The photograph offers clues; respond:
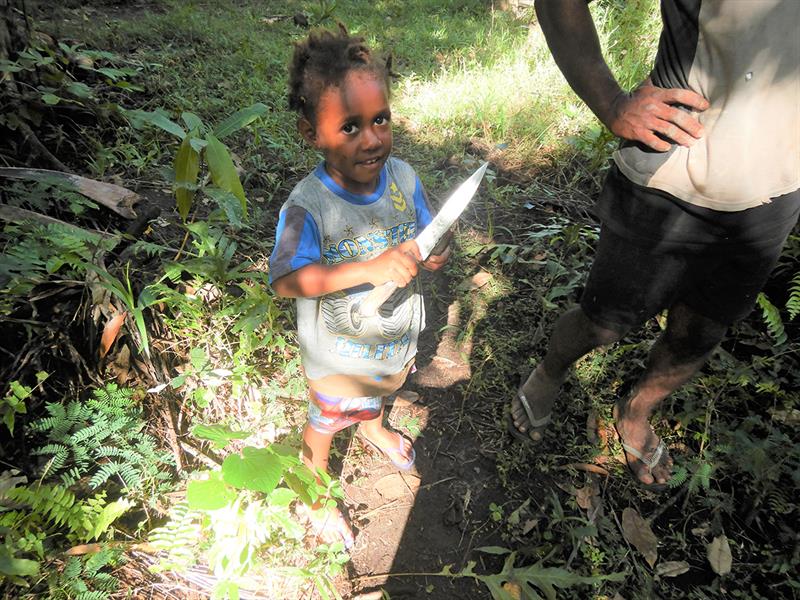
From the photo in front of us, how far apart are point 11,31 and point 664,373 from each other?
13.3 feet

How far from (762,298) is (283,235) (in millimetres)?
2302

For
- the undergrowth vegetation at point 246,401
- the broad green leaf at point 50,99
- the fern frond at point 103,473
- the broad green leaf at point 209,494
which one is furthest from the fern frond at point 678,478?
the broad green leaf at point 50,99

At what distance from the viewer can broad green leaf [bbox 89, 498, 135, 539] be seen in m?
1.55

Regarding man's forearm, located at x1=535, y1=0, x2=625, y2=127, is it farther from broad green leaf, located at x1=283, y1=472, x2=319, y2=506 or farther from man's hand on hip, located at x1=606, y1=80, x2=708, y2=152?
broad green leaf, located at x1=283, y1=472, x2=319, y2=506

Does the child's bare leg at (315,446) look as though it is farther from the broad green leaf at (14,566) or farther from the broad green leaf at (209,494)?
the broad green leaf at (14,566)

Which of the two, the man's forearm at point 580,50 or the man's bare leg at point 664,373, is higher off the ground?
the man's forearm at point 580,50

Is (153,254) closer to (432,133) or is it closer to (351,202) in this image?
(351,202)

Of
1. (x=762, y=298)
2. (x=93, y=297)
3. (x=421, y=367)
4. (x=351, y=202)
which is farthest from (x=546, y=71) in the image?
(x=93, y=297)

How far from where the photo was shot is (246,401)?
220 cm

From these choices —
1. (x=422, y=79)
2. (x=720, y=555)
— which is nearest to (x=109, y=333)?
(x=720, y=555)

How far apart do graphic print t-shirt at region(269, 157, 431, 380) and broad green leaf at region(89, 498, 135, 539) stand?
765mm

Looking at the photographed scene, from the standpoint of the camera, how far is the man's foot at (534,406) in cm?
218

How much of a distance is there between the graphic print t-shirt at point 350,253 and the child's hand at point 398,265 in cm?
23

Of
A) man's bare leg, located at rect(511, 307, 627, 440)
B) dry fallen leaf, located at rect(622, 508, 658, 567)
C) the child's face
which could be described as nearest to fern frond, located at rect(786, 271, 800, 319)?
man's bare leg, located at rect(511, 307, 627, 440)
